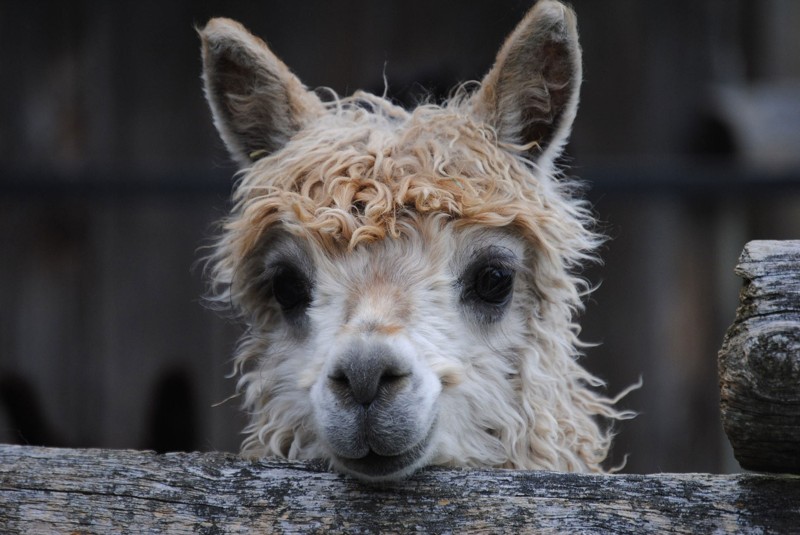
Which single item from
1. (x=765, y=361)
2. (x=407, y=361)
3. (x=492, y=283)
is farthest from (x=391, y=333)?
(x=765, y=361)

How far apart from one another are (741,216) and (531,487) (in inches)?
239

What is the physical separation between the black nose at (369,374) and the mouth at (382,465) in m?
0.16

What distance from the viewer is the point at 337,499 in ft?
7.98

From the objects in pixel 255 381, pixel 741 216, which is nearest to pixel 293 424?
pixel 255 381

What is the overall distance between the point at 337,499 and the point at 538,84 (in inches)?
71.7

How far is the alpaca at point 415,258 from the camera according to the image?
2963 mm

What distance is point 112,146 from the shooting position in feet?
25.2

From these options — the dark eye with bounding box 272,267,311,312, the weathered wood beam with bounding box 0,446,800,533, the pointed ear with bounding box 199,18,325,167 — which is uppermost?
the pointed ear with bounding box 199,18,325,167

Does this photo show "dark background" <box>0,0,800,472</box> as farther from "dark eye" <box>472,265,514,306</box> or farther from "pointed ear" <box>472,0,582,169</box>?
"dark eye" <box>472,265,514,306</box>

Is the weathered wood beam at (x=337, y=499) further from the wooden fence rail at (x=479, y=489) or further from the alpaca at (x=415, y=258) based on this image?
the alpaca at (x=415, y=258)

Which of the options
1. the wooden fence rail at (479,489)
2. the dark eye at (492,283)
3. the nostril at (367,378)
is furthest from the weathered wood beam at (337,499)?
the dark eye at (492,283)

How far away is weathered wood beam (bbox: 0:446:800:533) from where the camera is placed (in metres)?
2.25

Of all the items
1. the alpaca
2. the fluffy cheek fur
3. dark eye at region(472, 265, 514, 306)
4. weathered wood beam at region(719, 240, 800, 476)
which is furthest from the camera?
dark eye at region(472, 265, 514, 306)

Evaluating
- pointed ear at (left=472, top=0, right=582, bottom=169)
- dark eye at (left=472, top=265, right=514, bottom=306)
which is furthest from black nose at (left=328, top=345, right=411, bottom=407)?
pointed ear at (left=472, top=0, right=582, bottom=169)
